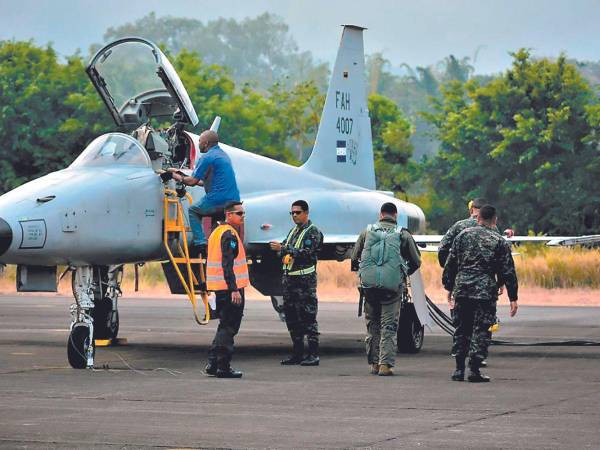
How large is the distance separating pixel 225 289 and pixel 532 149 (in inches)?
1706

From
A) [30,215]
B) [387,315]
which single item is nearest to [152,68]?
[30,215]

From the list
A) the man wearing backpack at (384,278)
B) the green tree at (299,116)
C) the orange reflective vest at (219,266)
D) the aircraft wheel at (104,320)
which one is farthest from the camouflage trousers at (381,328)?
the green tree at (299,116)

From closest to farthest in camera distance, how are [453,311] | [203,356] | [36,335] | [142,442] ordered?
[142,442]
[453,311]
[203,356]
[36,335]

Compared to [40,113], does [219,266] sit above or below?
below

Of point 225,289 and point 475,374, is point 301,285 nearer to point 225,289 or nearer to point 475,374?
point 225,289

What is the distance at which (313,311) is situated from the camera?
16266mm

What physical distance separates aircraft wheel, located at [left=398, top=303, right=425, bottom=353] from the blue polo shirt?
11.5ft

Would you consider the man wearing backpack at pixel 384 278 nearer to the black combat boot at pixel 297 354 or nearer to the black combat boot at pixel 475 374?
the black combat boot at pixel 475 374

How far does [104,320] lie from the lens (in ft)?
63.4

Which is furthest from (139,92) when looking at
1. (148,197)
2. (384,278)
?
(384,278)

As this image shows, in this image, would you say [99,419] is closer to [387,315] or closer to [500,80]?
[387,315]

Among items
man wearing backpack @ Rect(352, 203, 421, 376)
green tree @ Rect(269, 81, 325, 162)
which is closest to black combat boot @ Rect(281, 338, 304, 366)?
man wearing backpack @ Rect(352, 203, 421, 376)

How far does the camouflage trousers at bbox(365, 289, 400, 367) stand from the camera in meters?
14.8

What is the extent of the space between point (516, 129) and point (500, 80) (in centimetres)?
311
